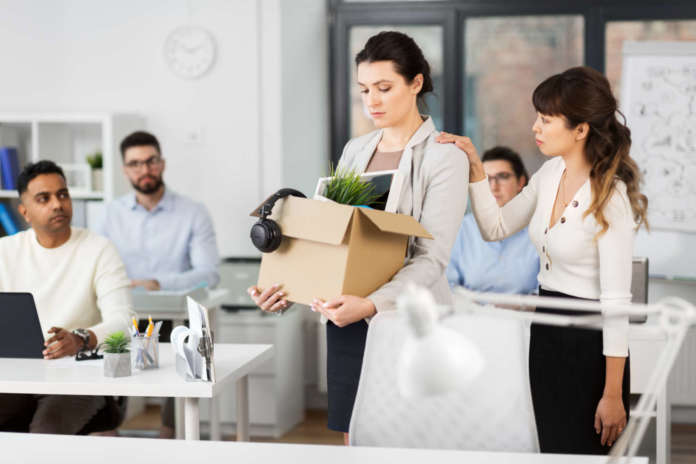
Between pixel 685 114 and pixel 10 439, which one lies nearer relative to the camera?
pixel 10 439

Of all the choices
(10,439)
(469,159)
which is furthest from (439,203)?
(10,439)

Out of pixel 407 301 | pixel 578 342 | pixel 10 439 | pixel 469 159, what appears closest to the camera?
pixel 407 301

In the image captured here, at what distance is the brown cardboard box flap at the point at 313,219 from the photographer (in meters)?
1.86

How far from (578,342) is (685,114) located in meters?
2.72

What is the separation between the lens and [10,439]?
170 cm

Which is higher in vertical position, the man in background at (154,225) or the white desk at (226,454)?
the man in background at (154,225)

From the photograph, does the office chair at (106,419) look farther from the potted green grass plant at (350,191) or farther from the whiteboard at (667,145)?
the whiteboard at (667,145)

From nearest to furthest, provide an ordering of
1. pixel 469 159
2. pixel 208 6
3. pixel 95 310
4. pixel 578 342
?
1. pixel 578 342
2. pixel 469 159
3. pixel 95 310
4. pixel 208 6

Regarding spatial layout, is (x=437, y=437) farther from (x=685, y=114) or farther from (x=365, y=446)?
(x=685, y=114)

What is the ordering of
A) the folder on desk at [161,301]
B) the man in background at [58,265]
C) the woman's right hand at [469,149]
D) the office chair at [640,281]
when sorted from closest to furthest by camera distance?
the woman's right hand at [469,149]
the man in background at [58,265]
the office chair at [640,281]
the folder on desk at [161,301]

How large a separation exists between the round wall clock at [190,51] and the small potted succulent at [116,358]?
8.63 ft

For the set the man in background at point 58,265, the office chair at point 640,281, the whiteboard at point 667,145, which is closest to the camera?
the man in background at point 58,265

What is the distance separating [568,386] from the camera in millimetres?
1980

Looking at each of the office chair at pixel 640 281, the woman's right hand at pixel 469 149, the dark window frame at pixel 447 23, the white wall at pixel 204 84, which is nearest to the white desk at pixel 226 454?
the woman's right hand at pixel 469 149
